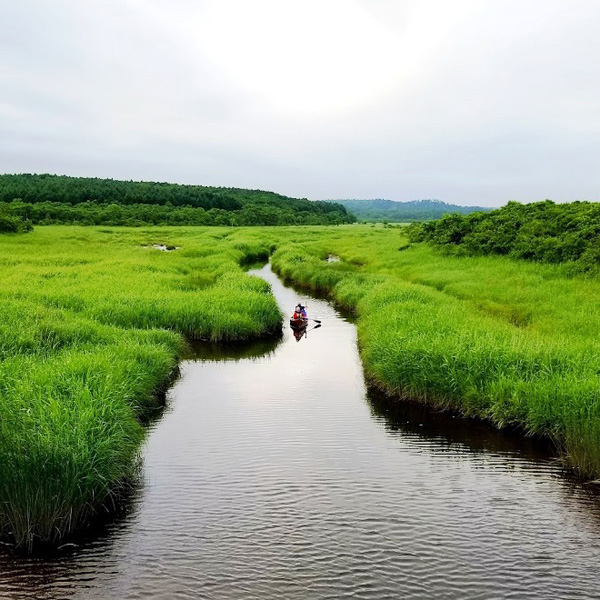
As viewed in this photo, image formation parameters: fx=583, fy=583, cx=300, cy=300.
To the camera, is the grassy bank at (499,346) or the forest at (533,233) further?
the forest at (533,233)

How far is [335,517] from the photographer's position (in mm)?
9578

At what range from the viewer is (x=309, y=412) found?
1510cm

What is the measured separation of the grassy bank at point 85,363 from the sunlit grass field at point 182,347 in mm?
37

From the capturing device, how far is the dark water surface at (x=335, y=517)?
786 centimetres

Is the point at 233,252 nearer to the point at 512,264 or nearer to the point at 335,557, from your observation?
the point at 512,264

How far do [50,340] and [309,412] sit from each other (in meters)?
7.61

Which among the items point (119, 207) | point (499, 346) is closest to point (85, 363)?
point (499, 346)

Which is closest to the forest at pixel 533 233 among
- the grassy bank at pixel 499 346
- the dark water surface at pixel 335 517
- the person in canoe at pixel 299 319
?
the grassy bank at pixel 499 346

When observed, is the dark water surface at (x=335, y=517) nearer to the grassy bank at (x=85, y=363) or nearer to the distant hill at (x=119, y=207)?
the grassy bank at (x=85, y=363)

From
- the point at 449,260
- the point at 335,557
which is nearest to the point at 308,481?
the point at 335,557

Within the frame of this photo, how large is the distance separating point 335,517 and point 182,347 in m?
12.0

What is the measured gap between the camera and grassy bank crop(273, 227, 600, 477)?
12.5m

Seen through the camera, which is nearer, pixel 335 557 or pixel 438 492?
pixel 335 557

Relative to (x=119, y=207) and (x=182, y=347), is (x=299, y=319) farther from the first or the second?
(x=119, y=207)
